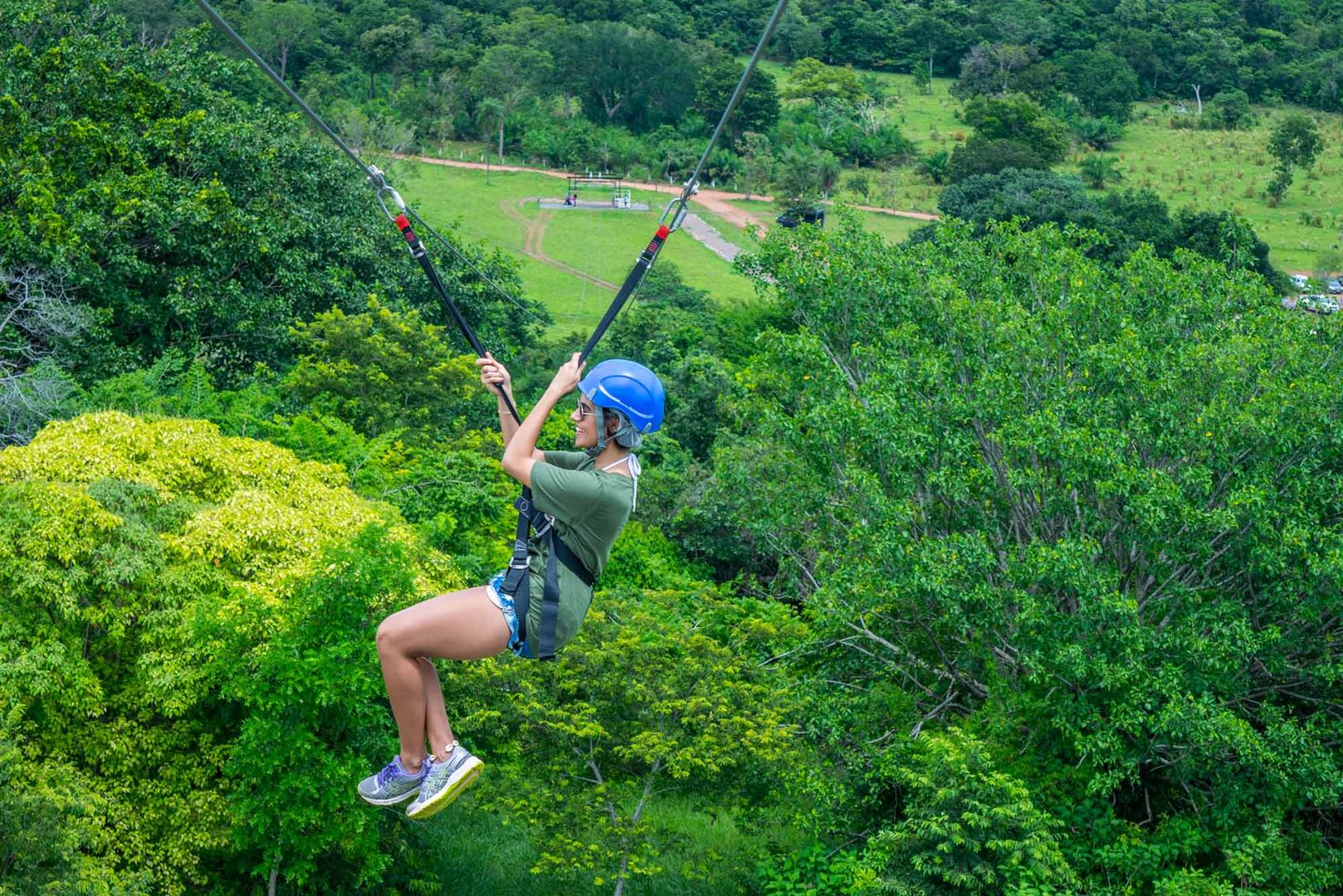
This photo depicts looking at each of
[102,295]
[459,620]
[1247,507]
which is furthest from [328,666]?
[102,295]

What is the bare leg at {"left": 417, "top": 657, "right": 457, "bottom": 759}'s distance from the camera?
5781 millimetres

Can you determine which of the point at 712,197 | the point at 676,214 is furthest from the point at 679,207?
the point at 712,197

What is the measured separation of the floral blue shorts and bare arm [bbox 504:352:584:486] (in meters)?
0.43

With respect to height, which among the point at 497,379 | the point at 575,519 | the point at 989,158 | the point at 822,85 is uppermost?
the point at 497,379

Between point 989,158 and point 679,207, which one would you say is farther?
point 989,158

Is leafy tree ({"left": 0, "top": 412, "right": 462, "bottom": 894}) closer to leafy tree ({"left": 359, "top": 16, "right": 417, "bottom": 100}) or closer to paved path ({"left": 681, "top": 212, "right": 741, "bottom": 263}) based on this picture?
paved path ({"left": 681, "top": 212, "right": 741, "bottom": 263})

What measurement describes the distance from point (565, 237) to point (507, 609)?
41606 millimetres

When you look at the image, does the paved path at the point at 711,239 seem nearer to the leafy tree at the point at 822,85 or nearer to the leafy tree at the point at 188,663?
the leafy tree at the point at 822,85

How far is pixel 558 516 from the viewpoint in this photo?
5375 mm

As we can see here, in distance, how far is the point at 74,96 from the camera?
24.5m

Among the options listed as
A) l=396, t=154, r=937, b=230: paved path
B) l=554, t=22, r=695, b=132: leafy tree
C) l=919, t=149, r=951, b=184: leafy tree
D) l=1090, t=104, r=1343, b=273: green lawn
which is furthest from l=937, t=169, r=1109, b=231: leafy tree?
l=554, t=22, r=695, b=132: leafy tree

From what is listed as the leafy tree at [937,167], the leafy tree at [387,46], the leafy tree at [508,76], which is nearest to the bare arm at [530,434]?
the leafy tree at [508,76]

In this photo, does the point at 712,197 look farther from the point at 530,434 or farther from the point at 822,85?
the point at 530,434

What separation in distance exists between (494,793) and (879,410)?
532cm
